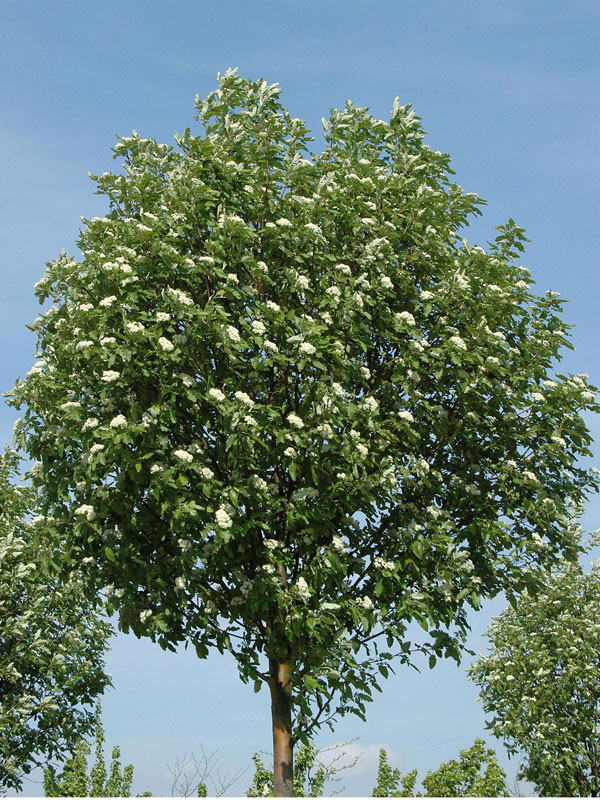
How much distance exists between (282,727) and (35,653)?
8.87 m

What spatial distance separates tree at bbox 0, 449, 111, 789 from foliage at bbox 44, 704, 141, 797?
754 mm

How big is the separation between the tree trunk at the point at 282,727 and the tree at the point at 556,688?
34.5 ft

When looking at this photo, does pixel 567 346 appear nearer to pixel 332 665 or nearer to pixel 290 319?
pixel 290 319

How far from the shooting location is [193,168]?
42.6 feet

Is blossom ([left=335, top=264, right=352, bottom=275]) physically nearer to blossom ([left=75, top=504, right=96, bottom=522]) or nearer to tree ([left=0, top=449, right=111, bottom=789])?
blossom ([left=75, top=504, right=96, bottom=522])

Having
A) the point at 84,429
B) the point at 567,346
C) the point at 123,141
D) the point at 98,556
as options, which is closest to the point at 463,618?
the point at 567,346

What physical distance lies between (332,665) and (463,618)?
9.85 feet

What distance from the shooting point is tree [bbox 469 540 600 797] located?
22.0 m

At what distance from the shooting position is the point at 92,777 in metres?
21.9

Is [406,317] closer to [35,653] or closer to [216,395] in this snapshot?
[216,395]

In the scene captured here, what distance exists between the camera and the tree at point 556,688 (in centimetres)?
2203

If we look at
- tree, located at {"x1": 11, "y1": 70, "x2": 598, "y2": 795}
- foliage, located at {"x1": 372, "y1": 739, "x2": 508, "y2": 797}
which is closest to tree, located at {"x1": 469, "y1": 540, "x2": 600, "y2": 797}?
foliage, located at {"x1": 372, "y1": 739, "x2": 508, "y2": 797}

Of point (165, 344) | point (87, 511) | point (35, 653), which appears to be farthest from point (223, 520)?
point (35, 653)

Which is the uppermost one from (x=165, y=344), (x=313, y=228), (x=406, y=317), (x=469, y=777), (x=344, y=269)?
(x=313, y=228)
